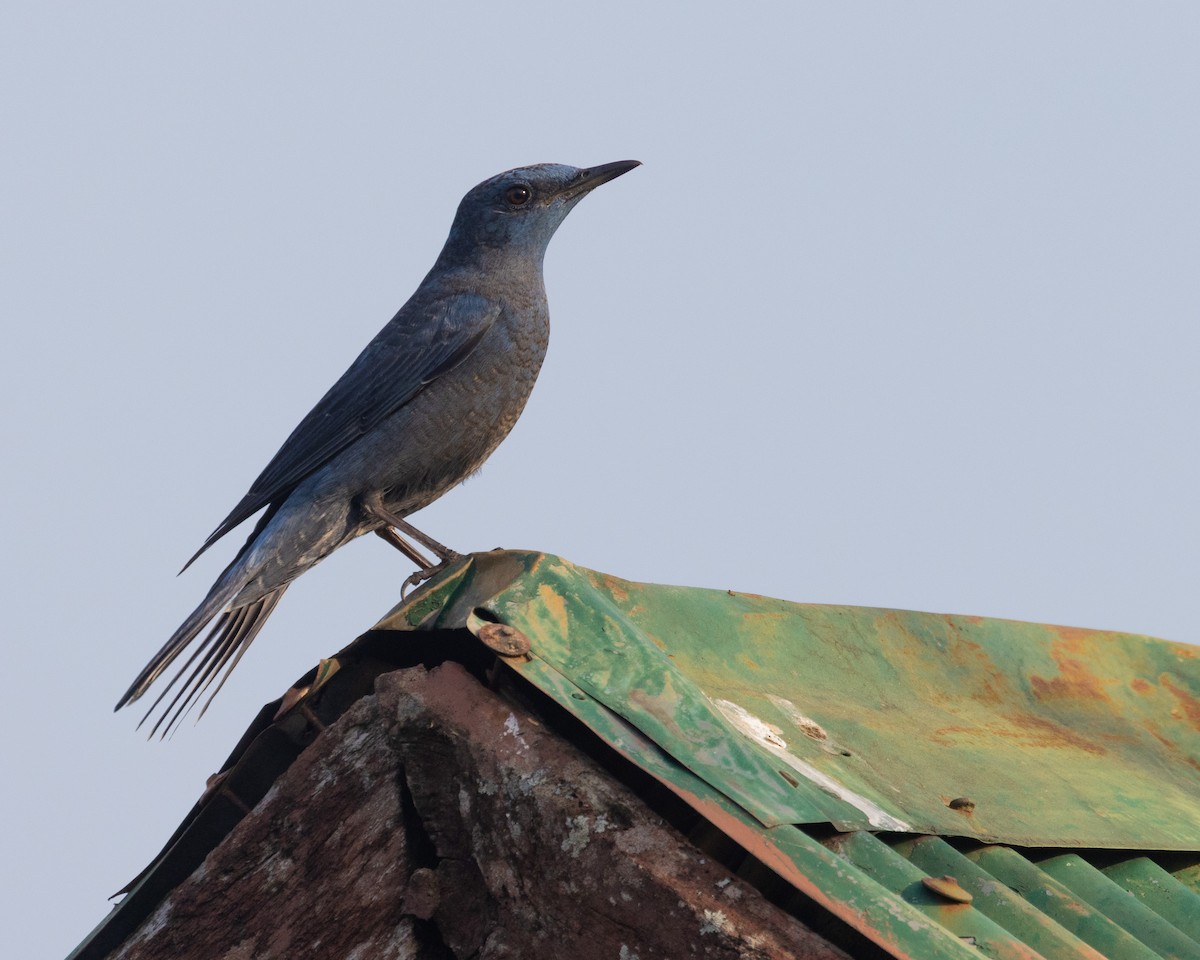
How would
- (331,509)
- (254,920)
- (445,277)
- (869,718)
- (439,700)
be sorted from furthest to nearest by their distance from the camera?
(445,277)
(331,509)
(869,718)
(254,920)
(439,700)

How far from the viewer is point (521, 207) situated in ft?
19.9

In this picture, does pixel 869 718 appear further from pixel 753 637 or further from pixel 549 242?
pixel 549 242

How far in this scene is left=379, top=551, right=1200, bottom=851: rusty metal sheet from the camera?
3070 millimetres

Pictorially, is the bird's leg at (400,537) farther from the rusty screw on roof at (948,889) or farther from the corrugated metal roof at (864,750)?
the rusty screw on roof at (948,889)

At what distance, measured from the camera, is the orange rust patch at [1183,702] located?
518cm

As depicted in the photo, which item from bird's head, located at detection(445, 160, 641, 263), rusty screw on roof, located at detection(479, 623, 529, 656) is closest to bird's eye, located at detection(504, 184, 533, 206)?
bird's head, located at detection(445, 160, 641, 263)

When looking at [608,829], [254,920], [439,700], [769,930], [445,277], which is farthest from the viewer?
[445,277]

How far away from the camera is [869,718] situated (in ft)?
13.5

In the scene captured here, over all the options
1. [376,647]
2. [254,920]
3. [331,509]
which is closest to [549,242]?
[331,509]

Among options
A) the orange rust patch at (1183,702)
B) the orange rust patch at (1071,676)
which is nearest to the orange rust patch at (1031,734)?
the orange rust patch at (1071,676)

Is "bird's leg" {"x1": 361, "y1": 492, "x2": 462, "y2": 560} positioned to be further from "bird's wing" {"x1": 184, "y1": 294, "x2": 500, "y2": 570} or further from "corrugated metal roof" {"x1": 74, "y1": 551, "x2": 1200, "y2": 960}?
"corrugated metal roof" {"x1": 74, "y1": 551, "x2": 1200, "y2": 960}

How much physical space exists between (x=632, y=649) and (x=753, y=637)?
45.1 inches

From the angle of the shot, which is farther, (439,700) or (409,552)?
(409,552)

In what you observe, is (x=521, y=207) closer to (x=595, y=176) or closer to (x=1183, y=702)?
(x=595, y=176)
